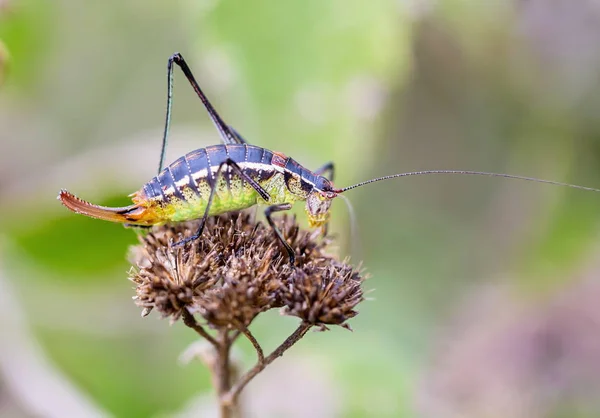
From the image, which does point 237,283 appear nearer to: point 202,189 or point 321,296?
point 321,296

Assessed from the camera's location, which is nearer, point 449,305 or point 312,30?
point 312,30

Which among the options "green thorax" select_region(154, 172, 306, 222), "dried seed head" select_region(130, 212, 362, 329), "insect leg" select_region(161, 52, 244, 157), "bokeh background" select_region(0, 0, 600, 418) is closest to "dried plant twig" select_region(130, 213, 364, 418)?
"dried seed head" select_region(130, 212, 362, 329)

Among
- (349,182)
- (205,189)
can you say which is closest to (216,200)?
(205,189)

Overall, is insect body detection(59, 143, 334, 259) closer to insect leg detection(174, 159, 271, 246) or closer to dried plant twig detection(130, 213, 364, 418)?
insect leg detection(174, 159, 271, 246)

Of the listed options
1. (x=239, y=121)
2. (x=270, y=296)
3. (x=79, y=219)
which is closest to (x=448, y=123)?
(x=239, y=121)

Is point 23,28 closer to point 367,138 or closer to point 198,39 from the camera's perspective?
point 198,39
